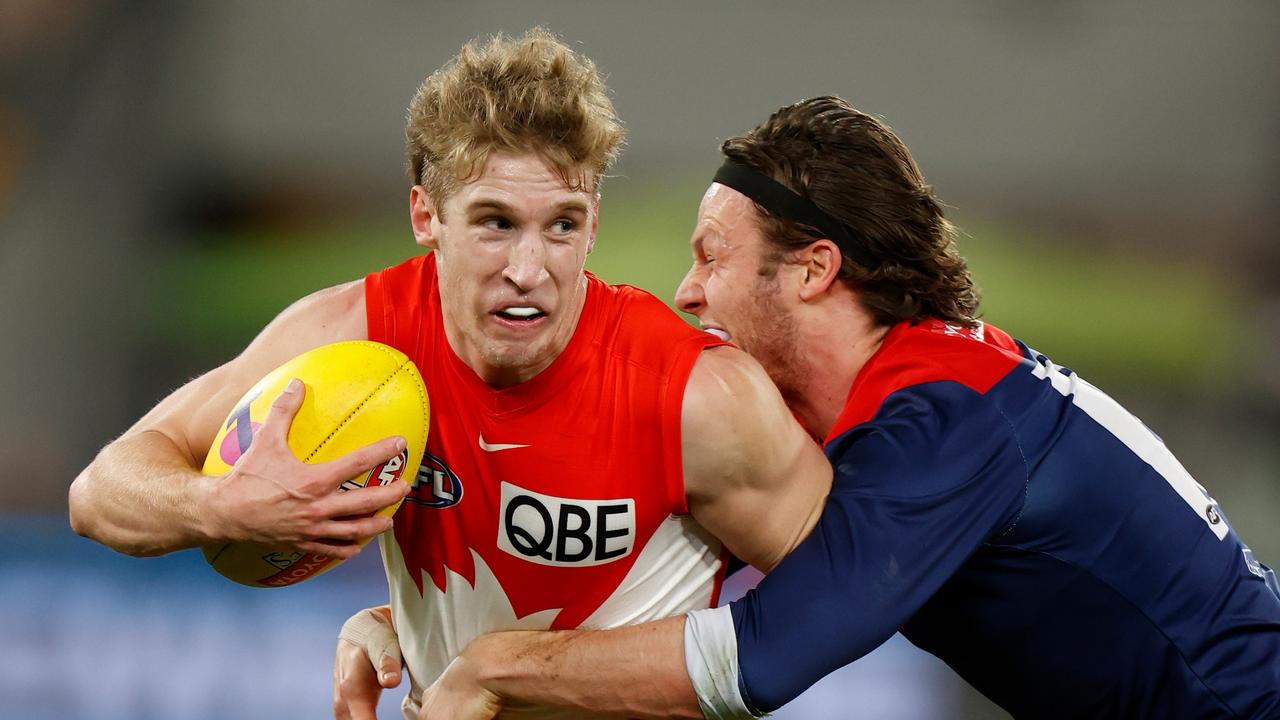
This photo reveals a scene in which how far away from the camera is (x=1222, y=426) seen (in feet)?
23.8

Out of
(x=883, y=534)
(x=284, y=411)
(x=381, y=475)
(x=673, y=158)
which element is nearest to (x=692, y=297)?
(x=883, y=534)

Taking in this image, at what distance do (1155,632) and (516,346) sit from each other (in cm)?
149

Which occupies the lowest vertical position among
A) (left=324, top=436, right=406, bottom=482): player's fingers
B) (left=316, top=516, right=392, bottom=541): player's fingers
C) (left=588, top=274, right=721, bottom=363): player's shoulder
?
(left=316, top=516, right=392, bottom=541): player's fingers

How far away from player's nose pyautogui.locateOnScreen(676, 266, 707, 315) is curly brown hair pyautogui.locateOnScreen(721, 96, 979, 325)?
0.19 m

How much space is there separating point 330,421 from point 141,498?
0.41m

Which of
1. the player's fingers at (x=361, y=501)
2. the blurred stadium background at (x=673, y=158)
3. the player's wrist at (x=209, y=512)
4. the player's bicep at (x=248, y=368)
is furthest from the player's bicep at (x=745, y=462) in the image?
the blurred stadium background at (x=673, y=158)

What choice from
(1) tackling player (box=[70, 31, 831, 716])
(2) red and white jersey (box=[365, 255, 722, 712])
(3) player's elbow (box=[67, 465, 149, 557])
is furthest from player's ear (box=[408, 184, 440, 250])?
(3) player's elbow (box=[67, 465, 149, 557])

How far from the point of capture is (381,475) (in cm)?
203

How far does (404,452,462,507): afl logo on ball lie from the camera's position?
91.4 inches

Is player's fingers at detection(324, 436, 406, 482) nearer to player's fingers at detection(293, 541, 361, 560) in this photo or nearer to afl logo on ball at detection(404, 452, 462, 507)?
player's fingers at detection(293, 541, 361, 560)

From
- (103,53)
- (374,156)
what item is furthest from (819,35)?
(103,53)

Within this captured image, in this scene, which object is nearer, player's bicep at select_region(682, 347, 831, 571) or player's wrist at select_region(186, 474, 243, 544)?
player's wrist at select_region(186, 474, 243, 544)

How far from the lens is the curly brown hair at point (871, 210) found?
2.92 meters

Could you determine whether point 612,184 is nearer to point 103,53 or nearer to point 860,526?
point 103,53
